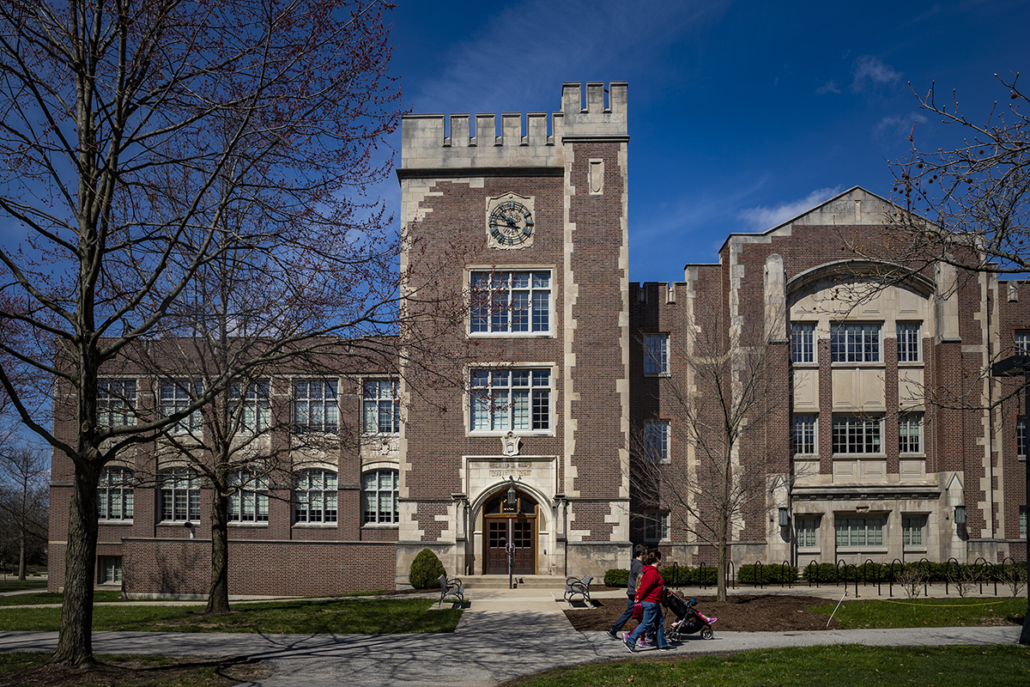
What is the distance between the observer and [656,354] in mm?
28188

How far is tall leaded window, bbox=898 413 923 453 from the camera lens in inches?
1072

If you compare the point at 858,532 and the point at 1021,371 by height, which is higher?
the point at 1021,371

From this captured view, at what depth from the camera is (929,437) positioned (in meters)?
27.2

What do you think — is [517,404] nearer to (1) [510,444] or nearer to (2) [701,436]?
(1) [510,444]

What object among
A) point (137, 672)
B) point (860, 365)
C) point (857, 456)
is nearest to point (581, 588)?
point (137, 672)

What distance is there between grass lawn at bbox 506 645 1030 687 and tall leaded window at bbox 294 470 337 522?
20609mm

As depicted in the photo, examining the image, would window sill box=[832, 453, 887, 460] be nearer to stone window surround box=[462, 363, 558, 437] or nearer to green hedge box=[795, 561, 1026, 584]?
green hedge box=[795, 561, 1026, 584]

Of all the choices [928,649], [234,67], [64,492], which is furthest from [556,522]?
[64,492]

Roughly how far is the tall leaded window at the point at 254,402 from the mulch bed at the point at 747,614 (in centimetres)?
798

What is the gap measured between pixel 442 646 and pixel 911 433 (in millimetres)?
20138

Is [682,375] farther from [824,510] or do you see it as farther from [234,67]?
[234,67]

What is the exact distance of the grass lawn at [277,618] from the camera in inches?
607

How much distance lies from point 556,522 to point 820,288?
12.0 metres

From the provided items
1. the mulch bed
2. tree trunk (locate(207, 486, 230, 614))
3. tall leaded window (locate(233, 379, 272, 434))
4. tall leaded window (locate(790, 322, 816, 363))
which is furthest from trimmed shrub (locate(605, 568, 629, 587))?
tree trunk (locate(207, 486, 230, 614))
